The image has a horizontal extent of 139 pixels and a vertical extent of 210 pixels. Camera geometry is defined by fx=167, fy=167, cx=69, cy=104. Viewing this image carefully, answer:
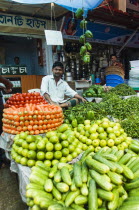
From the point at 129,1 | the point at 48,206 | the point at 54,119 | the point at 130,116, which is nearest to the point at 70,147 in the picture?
the point at 54,119

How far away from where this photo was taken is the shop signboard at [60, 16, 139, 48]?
257 inches

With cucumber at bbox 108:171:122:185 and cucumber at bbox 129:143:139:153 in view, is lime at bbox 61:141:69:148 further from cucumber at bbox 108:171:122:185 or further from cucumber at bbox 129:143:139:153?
cucumber at bbox 129:143:139:153

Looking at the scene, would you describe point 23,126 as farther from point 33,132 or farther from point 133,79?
point 133,79

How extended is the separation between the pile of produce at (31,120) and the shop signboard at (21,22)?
4195 mm

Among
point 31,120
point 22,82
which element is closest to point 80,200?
point 31,120

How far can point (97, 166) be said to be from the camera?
1.63 metres

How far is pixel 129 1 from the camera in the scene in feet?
20.7

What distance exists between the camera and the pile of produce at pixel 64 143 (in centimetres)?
216

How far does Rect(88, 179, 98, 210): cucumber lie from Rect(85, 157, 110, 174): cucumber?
125mm

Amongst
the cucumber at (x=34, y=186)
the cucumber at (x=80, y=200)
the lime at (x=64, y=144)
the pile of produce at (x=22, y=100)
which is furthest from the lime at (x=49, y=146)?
the pile of produce at (x=22, y=100)

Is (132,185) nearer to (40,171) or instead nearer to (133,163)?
(133,163)

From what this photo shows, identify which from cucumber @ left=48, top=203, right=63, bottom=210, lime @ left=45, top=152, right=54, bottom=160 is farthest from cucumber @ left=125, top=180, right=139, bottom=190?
lime @ left=45, top=152, right=54, bottom=160

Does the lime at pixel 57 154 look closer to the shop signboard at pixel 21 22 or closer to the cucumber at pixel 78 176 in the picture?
the cucumber at pixel 78 176

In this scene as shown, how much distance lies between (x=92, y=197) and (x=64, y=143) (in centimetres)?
88
